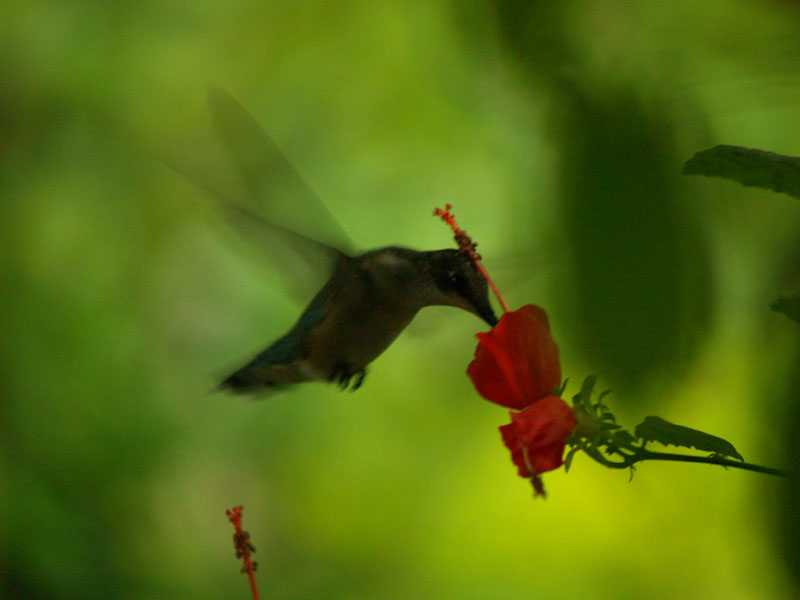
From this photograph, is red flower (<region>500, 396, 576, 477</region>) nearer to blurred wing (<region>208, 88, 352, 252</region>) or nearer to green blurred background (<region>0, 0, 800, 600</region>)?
blurred wing (<region>208, 88, 352, 252</region>)

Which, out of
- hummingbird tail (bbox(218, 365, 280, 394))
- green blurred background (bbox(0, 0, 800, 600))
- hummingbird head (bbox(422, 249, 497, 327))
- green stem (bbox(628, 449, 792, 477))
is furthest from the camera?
green blurred background (bbox(0, 0, 800, 600))

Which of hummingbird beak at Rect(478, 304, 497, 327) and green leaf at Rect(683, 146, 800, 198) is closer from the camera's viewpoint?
green leaf at Rect(683, 146, 800, 198)

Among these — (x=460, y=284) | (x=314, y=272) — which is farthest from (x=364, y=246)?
(x=460, y=284)

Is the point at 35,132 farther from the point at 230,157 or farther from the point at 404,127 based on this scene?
the point at 230,157

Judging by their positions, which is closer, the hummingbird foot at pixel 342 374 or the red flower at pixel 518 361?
the red flower at pixel 518 361

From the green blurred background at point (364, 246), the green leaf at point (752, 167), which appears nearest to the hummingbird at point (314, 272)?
the green leaf at point (752, 167)

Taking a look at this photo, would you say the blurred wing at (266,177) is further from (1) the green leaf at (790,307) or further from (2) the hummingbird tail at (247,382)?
(1) the green leaf at (790,307)

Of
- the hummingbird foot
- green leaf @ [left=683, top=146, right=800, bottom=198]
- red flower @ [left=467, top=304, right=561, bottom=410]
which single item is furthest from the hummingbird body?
green leaf @ [left=683, top=146, right=800, bottom=198]
